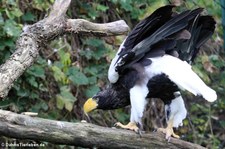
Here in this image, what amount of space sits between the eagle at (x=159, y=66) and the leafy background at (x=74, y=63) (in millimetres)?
988

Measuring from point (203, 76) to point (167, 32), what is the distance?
1.81 meters

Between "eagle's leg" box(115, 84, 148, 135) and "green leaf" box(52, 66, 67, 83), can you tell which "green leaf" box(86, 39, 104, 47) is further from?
"eagle's leg" box(115, 84, 148, 135)

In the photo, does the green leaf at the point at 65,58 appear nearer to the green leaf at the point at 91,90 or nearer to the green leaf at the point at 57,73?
the green leaf at the point at 57,73

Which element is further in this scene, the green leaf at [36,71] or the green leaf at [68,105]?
the green leaf at [68,105]

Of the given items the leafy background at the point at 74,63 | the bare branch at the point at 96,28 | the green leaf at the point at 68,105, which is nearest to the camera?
the bare branch at the point at 96,28

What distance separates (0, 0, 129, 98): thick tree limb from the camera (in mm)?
2669

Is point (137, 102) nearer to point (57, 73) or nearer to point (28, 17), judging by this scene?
point (57, 73)

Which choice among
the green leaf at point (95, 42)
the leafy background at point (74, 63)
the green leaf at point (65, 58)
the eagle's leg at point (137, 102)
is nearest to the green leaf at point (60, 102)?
the leafy background at point (74, 63)

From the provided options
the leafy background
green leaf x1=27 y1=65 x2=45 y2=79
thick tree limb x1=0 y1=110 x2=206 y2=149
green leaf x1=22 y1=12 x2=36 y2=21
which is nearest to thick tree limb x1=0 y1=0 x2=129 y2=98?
thick tree limb x1=0 y1=110 x2=206 y2=149

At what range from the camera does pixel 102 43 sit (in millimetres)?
4477

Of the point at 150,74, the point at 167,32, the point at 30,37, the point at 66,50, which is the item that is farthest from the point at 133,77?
the point at 66,50

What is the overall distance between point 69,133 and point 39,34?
654 mm

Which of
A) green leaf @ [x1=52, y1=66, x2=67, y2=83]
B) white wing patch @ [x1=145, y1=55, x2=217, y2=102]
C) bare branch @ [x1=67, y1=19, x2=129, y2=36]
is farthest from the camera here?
green leaf @ [x1=52, y1=66, x2=67, y2=83]

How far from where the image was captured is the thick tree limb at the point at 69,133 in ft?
7.78
